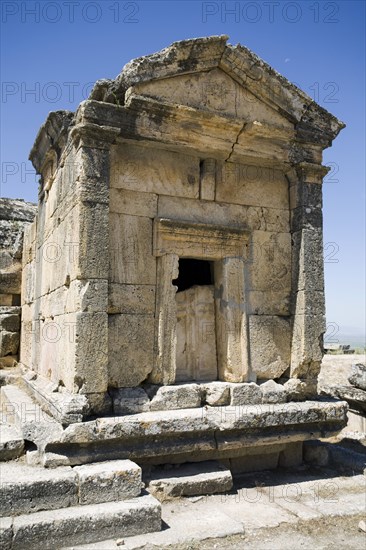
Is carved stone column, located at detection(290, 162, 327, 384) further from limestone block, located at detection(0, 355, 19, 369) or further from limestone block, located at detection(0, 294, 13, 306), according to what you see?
limestone block, located at detection(0, 294, 13, 306)

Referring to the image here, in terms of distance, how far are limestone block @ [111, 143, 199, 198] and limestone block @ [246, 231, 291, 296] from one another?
1.10 m

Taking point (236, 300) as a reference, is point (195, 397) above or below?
below

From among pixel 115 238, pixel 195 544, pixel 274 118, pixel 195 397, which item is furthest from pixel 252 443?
pixel 274 118

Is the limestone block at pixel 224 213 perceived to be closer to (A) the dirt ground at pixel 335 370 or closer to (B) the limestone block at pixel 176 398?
(B) the limestone block at pixel 176 398

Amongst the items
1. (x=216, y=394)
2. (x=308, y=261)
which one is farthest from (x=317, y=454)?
(x=308, y=261)

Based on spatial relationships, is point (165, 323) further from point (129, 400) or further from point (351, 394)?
point (351, 394)

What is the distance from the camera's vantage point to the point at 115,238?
5.89 metres

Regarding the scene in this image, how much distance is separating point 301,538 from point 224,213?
3.76 meters

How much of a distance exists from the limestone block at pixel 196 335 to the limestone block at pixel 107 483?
1748mm

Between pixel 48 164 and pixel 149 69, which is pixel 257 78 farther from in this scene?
pixel 48 164

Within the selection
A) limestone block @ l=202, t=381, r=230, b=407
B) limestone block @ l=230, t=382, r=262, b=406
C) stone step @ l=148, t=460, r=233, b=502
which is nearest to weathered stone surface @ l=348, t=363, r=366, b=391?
limestone block @ l=230, t=382, r=262, b=406

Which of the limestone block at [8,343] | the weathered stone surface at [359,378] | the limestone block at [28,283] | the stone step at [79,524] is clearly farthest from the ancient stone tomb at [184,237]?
the limestone block at [8,343]

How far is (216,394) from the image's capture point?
6.12m

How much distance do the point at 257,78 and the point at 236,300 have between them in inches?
112
